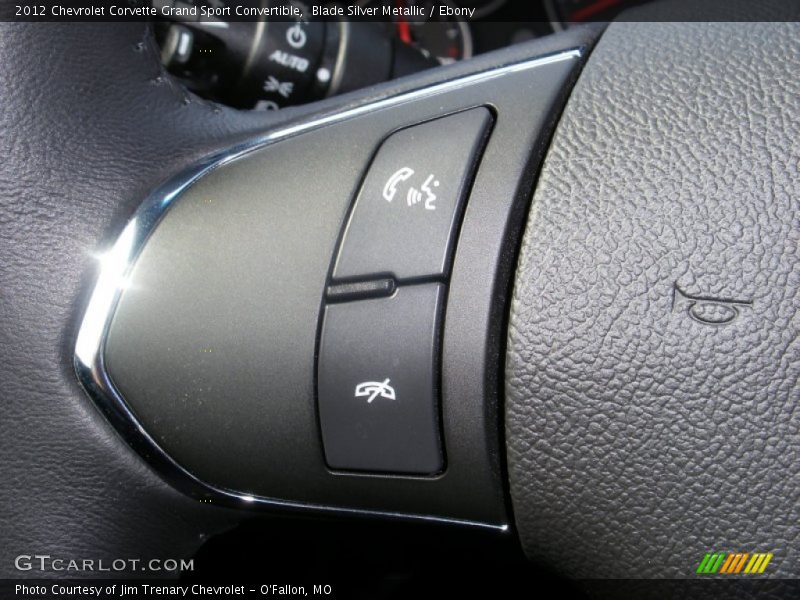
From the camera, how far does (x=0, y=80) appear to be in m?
0.62

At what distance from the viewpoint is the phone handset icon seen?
58cm

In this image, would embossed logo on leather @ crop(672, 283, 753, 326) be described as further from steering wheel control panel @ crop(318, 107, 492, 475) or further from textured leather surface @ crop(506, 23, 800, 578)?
steering wheel control panel @ crop(318, 107, 492, 475)

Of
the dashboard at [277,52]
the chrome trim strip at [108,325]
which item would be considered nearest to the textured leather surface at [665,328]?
the chrome trim strip at [108,325]

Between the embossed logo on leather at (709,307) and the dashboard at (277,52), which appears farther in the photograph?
the dashboard at (277,52)

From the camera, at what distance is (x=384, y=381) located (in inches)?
21.6

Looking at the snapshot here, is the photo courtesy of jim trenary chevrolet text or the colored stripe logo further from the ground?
the photo courtesy of jim trenary chevrolet text

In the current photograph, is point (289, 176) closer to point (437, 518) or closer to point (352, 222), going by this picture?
point (352, 222)

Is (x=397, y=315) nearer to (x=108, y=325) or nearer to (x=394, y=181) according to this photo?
(x=394, y=181)

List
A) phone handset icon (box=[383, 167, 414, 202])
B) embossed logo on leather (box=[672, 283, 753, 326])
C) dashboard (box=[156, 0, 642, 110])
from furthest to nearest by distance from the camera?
dashboard (box=[156, 0, 642, 110]) → phone handset icon (box=[383, 167, 414, 202]) → embossed logo on leather (box=[672, 283, 753, 326])

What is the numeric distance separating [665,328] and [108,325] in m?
0.36

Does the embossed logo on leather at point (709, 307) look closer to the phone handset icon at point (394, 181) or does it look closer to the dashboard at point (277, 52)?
the phone handset icon at point (394, 181)

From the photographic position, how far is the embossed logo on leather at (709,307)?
479mm

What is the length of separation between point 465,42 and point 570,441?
3.45 feet

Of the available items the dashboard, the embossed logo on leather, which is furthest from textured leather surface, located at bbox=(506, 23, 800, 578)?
the dashboard
